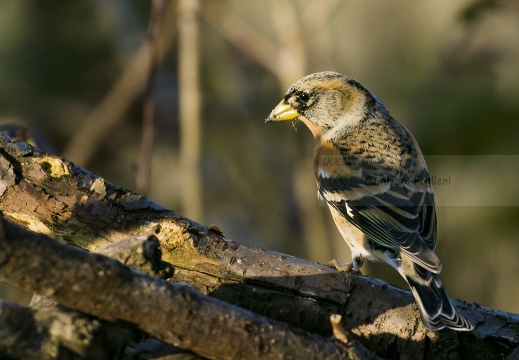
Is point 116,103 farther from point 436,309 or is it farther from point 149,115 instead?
point 436,309

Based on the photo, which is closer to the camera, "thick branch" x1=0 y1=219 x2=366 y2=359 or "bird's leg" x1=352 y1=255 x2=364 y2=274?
"thick branch" x1=0 y1=219 x2=366 y2=359

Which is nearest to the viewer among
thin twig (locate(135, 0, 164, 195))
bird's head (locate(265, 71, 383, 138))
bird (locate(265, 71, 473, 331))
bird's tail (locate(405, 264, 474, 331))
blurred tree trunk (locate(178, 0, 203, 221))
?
bird's tail (locate(405, 264, 474, 331))

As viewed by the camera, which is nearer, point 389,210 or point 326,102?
point 389,210

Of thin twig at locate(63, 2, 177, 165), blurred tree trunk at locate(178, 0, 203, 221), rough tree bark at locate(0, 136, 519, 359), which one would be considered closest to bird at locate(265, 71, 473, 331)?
rough tree bark at locate(0, 136, 519, 359)

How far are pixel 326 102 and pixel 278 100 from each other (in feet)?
7.80

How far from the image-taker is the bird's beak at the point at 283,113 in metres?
3.61

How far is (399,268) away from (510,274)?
2805 mm

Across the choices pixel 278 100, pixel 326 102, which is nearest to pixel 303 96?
pixel 326 102

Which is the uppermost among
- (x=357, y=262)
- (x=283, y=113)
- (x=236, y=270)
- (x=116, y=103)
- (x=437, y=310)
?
(x=116, y=103)

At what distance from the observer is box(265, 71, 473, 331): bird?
2.84 metres

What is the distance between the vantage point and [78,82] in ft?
20.1

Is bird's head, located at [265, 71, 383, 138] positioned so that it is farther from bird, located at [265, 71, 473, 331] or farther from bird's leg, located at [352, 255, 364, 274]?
bird's leg, located at [352, 255, 364, 274]

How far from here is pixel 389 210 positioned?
3057 mm

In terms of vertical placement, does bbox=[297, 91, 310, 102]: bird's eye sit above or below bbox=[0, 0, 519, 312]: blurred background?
below
